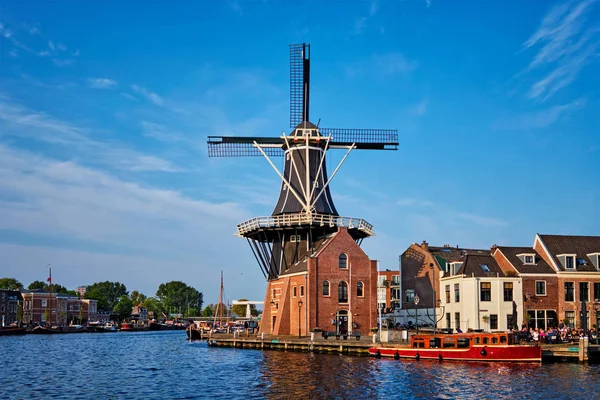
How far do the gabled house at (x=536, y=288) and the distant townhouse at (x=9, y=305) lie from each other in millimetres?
117911

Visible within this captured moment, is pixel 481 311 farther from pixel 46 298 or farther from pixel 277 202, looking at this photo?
pixel 46 298

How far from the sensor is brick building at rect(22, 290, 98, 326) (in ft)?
518

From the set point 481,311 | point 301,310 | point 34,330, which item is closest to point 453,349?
point 481,311

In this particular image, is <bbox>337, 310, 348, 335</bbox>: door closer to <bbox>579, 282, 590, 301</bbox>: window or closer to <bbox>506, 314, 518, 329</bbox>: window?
<bbox>506, 314, 518, 329</bbox>: window

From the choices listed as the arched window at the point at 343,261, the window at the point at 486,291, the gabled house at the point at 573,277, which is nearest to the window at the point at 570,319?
the gabled house at the point at 573,277

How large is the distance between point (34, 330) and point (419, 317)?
86.7 m

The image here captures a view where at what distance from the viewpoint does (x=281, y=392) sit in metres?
36.5

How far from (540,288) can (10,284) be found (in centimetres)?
16373

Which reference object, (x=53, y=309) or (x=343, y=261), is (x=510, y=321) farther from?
(x=53, y=309)

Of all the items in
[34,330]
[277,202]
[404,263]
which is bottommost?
[34,330]

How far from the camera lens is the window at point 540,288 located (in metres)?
64.6

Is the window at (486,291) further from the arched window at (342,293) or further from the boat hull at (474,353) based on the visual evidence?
the boat hull at (474,353)

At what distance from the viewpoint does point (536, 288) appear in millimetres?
64625

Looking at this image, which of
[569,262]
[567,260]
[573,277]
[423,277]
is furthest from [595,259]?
[423,277]
